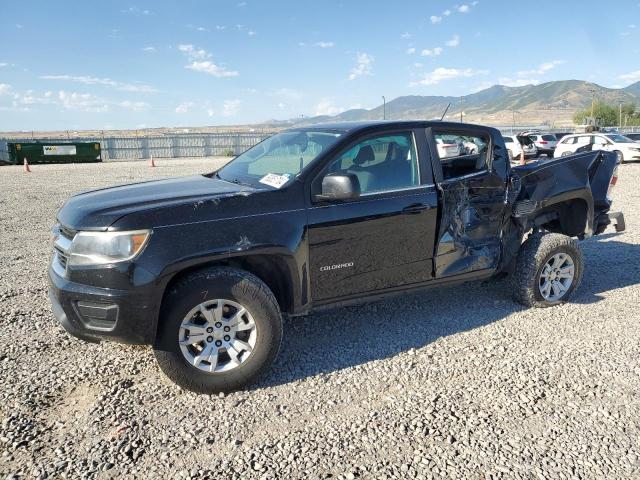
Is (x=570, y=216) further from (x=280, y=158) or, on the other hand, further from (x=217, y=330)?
(x=217, y=330)

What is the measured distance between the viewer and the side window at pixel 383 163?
152 inches

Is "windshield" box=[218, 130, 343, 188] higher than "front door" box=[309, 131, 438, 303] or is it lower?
higher

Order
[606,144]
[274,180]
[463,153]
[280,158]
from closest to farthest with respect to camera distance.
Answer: [274,180]
[280,158]
[463,153]
[606,144]

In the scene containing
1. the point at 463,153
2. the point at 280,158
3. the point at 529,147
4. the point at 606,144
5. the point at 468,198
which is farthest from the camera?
the point at 529,147

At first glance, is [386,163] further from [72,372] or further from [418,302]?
[72,372]

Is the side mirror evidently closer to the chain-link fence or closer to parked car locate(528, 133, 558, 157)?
parked car locate(528, 133, 558, 157)

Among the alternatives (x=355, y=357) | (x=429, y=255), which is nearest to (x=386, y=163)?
(x=429, y=255)

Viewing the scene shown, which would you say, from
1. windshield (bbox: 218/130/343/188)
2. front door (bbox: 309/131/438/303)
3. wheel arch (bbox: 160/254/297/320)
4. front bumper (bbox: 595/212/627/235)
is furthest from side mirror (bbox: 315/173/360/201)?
front bumper (bbox: 595/212/627/235)

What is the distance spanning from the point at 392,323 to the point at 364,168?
1.48 metres

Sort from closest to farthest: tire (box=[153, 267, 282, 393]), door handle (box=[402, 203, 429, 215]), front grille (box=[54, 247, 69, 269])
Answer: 1. tire (box=[153, 267, 282, 393])
2. front grille (box=[54, 247, 69, 269])
3. door handle (box=[402, 203, 429, 215])

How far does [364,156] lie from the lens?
397 cm

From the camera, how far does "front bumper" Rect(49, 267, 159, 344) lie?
303 cm

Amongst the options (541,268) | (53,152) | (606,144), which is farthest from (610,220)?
(53,152)

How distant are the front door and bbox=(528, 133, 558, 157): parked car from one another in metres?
26.8
